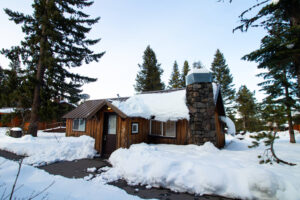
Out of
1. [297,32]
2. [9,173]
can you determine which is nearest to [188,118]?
[297,32]

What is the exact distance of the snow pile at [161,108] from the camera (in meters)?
9.28

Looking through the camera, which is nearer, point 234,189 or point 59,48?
point 234,189

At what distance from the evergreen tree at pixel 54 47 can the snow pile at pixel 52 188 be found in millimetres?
10844

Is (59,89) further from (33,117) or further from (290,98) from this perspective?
(290,98)

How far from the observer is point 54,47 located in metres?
14.2

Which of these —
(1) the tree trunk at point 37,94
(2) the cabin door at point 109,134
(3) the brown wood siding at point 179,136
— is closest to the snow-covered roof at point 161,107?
(3) the brown wood siding at point 179,136

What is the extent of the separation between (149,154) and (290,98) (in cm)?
1607

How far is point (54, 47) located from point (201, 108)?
51.7 ft

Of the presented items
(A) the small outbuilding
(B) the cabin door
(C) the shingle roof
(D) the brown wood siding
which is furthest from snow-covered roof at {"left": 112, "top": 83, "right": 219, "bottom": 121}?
(B) the cabin door

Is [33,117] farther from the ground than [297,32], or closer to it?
closer to it

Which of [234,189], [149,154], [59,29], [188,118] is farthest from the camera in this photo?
[59,29]

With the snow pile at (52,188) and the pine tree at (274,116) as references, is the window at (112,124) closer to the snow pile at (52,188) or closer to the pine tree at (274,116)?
the snow pile at (52,188)

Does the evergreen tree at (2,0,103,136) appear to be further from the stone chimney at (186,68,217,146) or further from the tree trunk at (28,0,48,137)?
the stone chimney at (186,68,217,146)

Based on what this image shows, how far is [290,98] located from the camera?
1348 centimetres
